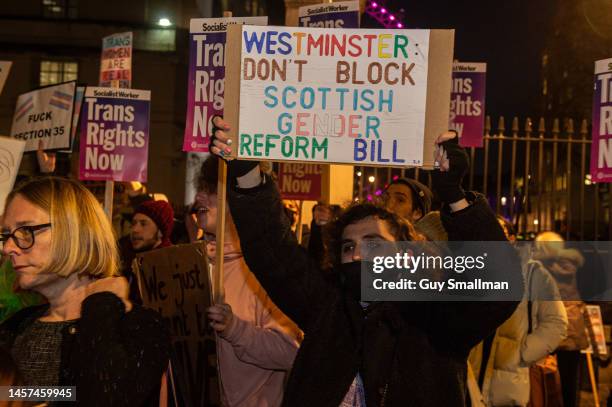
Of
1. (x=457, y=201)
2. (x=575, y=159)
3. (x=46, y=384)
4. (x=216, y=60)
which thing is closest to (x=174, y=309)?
(x=46, y=384)

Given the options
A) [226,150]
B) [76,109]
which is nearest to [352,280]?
[226,150]

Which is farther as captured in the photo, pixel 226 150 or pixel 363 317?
pixel 226 150

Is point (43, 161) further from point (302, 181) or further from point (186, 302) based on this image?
point (186, 302)

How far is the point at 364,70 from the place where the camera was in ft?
11.3

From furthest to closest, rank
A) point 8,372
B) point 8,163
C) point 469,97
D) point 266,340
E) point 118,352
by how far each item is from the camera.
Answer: point 469,97 → point 8,163 → point 266,340 → point 118,352 → point 8,372

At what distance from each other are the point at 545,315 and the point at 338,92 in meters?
3.01

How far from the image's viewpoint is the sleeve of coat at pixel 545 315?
549 cm

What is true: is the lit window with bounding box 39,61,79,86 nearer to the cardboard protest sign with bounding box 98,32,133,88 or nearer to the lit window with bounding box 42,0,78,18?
the lit window with bounding box 42,0,78,18

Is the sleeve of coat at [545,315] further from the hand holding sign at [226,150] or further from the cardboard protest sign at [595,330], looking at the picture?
the hand holding sign at [226,150]

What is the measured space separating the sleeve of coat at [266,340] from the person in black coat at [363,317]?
2.34 ft

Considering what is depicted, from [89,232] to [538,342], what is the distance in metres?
3.75

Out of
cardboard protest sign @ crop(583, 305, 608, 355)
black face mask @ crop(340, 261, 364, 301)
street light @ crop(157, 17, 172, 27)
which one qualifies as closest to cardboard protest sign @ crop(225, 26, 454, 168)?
black face mask @ crop(340, 261, 364, 301)

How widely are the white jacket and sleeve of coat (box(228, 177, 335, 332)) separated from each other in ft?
7.74

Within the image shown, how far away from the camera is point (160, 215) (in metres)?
6.14
